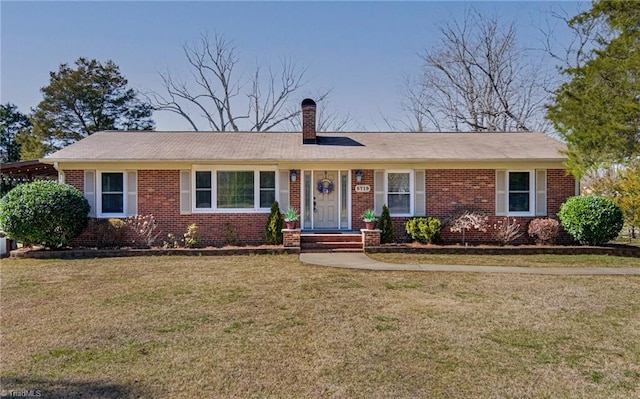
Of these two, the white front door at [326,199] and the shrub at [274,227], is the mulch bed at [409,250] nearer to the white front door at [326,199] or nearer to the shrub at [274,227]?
the shrub at [274,227]

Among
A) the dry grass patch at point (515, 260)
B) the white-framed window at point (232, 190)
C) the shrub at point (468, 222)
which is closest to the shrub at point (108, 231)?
the white-framed window at point (232, 190)

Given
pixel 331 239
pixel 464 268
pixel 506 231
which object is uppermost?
pixel 506 231

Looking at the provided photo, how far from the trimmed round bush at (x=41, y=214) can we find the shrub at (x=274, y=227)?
5261mm

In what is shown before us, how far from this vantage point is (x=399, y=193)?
518 inches

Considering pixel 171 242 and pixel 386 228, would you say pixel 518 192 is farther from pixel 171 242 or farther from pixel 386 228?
pixel 171 242

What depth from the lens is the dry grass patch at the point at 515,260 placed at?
10047 millimetres

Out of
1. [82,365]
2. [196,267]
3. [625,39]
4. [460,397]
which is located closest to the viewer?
[460,397]

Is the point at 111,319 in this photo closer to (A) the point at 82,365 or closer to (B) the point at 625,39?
(A) the point at 82,365

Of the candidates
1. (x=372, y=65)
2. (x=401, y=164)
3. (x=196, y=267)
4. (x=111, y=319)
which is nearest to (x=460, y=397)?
(x=111, y=319)

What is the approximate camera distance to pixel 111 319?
223 inches

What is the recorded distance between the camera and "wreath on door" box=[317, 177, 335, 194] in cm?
→ 1345

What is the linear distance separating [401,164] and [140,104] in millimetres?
28866

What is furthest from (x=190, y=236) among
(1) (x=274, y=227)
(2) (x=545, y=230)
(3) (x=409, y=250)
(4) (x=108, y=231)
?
(2) (x=545, y=230)

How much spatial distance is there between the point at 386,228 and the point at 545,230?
4.72 meters
